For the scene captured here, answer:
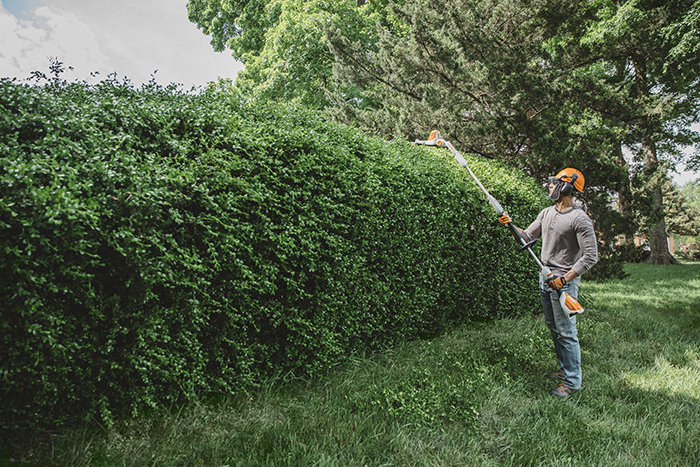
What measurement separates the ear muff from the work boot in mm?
1893

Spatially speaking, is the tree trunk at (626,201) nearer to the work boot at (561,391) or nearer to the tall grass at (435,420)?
the tall grass at (435,420)

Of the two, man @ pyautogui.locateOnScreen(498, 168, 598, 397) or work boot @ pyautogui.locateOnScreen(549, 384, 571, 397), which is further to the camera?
man @ pyautogui.locateOnScreen(498, 168, 598, 397)

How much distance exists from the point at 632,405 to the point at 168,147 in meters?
4.39

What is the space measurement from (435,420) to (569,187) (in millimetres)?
2635

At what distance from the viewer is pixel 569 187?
12.6ft

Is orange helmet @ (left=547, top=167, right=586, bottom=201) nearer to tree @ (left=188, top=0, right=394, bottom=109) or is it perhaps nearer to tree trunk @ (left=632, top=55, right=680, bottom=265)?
tree trunk @ (left=632, top=55, right=680, bottom=265)

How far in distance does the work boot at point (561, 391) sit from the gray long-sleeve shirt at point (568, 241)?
109 cm

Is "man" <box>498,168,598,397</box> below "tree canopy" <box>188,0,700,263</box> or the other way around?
below

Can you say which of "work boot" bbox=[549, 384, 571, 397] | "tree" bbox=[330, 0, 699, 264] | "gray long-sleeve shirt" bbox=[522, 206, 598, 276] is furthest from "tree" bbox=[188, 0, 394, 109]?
"work boot" bbox=[549, 384, 571, 397]

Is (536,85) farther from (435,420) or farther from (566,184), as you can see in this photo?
(435,420)

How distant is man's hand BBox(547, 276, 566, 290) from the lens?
144 inches

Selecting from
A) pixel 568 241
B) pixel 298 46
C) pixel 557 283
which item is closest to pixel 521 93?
pixel 568 241

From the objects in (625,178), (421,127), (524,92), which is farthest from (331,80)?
(625,178)

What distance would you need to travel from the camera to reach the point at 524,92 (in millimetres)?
7508
